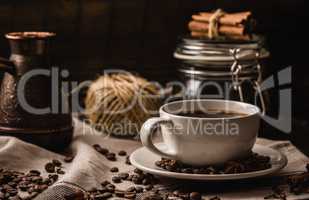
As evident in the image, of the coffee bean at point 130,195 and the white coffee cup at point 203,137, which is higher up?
the white coffee cup at point 203,137

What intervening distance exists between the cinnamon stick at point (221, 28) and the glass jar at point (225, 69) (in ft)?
0.14

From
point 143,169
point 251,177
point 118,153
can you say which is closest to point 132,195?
point 143,169

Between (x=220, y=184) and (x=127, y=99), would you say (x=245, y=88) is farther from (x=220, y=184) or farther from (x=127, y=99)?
(x=220, y=184)

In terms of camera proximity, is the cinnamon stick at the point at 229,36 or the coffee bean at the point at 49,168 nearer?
the coffee bean at the point at 49,168

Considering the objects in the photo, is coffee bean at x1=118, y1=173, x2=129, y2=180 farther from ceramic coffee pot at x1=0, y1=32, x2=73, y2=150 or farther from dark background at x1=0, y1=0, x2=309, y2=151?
dark background at x1=0, y1=0, x2=309, y2=151

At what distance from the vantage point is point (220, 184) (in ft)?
3.98

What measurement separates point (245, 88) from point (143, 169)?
0.47 m

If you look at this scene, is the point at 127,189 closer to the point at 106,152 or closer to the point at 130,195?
the point at 130,195

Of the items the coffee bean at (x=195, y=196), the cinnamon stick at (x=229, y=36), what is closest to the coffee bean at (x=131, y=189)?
the coffee bean at (x=195, y=196)

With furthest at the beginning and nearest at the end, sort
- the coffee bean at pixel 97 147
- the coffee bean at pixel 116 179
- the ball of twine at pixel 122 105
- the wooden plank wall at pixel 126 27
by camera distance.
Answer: the wooden plank wall at pixel 126 27
the ball of twine at pixel 122 105
the coffee bean at pixel 97 147
the coffee bean at pixel 116 179

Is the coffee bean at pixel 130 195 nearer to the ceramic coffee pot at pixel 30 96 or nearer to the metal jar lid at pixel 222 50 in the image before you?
the ceramic coffee pot at pixel 30 96

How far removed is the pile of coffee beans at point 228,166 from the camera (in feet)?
3.91

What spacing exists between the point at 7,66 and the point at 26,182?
0.32 metres

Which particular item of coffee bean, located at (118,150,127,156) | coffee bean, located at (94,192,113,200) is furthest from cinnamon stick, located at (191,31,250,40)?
coffee bean, located at (94,192,113,200)
